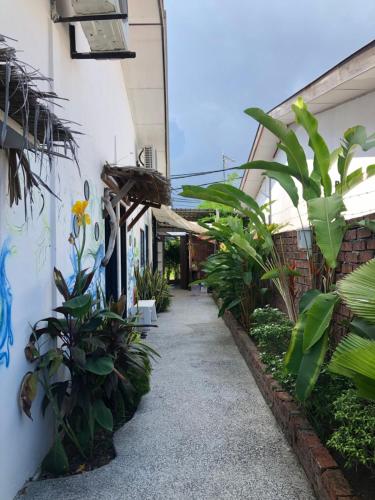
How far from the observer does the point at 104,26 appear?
402 cm

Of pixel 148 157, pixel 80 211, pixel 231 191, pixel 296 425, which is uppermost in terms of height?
pixel 148 157

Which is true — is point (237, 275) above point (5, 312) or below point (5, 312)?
below

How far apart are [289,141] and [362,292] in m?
1.86

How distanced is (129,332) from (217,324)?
582 centimetres

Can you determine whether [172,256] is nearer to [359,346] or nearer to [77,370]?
[77,370]

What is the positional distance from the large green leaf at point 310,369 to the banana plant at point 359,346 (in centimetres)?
40

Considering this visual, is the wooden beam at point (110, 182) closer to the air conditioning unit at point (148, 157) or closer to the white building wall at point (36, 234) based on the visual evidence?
the white building wall at point (36, 234)

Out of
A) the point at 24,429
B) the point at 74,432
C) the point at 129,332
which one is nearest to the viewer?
the point at 24,429

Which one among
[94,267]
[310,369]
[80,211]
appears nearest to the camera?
[310,369]

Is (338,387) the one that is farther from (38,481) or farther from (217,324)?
(217,324)

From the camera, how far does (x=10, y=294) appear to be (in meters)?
2.87

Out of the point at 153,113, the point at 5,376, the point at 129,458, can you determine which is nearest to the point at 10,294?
the point at 5,376

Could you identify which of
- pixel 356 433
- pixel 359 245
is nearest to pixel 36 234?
pixel 356 433

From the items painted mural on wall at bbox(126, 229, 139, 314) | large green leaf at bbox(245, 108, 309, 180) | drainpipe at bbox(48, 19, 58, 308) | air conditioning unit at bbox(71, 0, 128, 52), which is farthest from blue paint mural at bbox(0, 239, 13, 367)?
painted mural on wall at bbox(126, 229, 139, 314)
